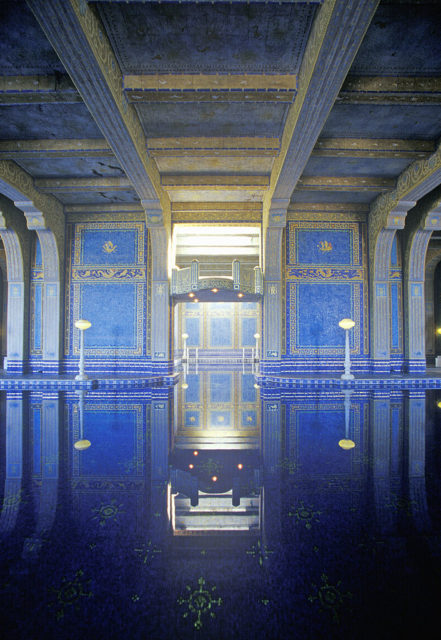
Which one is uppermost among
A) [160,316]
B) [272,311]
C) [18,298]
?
[18,298]

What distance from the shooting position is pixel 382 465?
285 cm

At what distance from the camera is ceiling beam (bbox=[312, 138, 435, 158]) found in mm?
6754

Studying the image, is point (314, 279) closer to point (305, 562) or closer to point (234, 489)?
point (234, 489)

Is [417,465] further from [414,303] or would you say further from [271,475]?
[414,303]

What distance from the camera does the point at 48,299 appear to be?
9891 mm

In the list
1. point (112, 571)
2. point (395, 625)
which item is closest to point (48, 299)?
Result: point (112, 571)

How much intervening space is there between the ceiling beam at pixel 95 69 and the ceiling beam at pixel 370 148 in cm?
317

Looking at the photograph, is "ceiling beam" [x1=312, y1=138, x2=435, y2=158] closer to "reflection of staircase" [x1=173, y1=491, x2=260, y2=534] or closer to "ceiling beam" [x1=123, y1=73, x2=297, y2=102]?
"ceiling beam" [x1=123, y1=73, x2=297, y2=102]

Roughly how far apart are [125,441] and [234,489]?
1556 mm

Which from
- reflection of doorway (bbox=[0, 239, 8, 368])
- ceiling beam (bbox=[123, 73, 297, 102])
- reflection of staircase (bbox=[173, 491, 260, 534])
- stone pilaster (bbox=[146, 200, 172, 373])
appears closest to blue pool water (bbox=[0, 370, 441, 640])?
reflection of staircase (bbox=[173, 491, 260, 534])

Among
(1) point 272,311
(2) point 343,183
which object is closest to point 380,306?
(1) point 272,311

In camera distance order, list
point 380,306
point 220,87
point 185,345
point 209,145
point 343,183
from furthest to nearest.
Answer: point 185,345
point 380,306
point 343,183
point 209,145
point 220,87

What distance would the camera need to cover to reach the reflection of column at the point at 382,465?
1.95 metres

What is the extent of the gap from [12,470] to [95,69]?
13.4ft
